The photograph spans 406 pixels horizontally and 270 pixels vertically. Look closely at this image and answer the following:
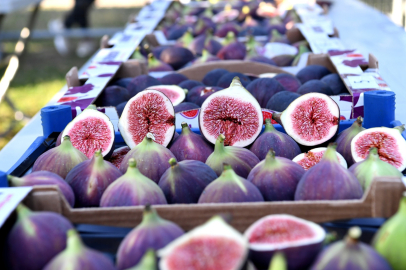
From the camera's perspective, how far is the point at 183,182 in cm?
117

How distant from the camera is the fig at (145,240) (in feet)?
2.71

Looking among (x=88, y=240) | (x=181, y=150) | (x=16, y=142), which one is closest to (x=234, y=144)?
(x=181, y=150)

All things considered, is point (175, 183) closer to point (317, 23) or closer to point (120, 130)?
point (120, 130)

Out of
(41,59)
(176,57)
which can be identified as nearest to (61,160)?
(176,57)

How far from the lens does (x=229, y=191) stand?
104 cm

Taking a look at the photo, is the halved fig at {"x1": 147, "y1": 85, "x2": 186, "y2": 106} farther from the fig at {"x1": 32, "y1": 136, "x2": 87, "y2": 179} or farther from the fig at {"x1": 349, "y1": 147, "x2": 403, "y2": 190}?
the fig at {"x1": 349, "y1": 147, "x2": 403, "y2": 190}

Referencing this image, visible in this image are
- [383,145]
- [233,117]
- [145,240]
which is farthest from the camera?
[233,117]

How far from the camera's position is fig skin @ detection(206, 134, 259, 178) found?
4.27 feet

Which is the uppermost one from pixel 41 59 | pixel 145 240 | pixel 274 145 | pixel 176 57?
pixel 145 240

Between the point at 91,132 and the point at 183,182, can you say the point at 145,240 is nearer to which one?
the point at 183,182

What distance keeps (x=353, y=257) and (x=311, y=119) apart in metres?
0.95

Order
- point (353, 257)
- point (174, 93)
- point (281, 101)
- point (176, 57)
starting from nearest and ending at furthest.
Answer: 1. point (353, 257)
2. point (281, 101)
3. point (174, 93)
4. point (176, 57)

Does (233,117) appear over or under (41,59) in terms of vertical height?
over

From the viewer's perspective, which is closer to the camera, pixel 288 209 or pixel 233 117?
pixel 288 209
